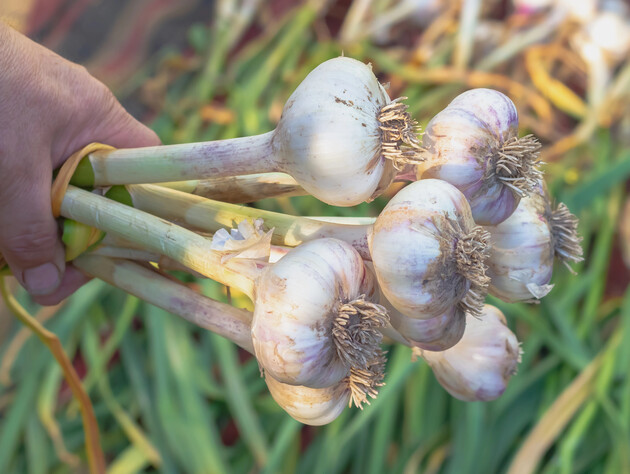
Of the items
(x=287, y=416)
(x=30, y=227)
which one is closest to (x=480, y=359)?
(x=30, y=227)

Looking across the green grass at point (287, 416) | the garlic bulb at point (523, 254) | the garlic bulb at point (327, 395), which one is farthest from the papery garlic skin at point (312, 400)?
the green grass at point (287, 416)

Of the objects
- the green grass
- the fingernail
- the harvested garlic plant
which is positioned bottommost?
the green grass

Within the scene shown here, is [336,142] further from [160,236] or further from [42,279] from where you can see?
[42,279]

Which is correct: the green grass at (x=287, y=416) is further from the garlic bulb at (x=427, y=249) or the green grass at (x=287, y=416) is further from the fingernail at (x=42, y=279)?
the garlic bulb at (x=427, y=249)

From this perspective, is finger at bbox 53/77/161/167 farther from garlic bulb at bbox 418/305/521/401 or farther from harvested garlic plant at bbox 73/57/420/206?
garlic bulb at bbox 418/305/521/401

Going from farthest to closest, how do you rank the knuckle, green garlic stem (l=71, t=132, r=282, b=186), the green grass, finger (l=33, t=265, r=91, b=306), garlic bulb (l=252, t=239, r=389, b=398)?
1. the green grass
2. finger (l=33, t=265, r=91, b=306)
3. the knuckle
4. green garlic stem (l=71, t=132, r=282, b=186)
5. garlic bulb (l=252, t=239, r=389, b=398)

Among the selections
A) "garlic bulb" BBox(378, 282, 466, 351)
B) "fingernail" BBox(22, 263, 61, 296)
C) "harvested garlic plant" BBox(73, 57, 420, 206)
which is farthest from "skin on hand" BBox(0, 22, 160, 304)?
"garlic bulb" BBox(378, 282, 466, 351)

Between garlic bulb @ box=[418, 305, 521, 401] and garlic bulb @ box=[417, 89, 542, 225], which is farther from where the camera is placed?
garlic bulb @ box=[418, 305, 521, 401]
